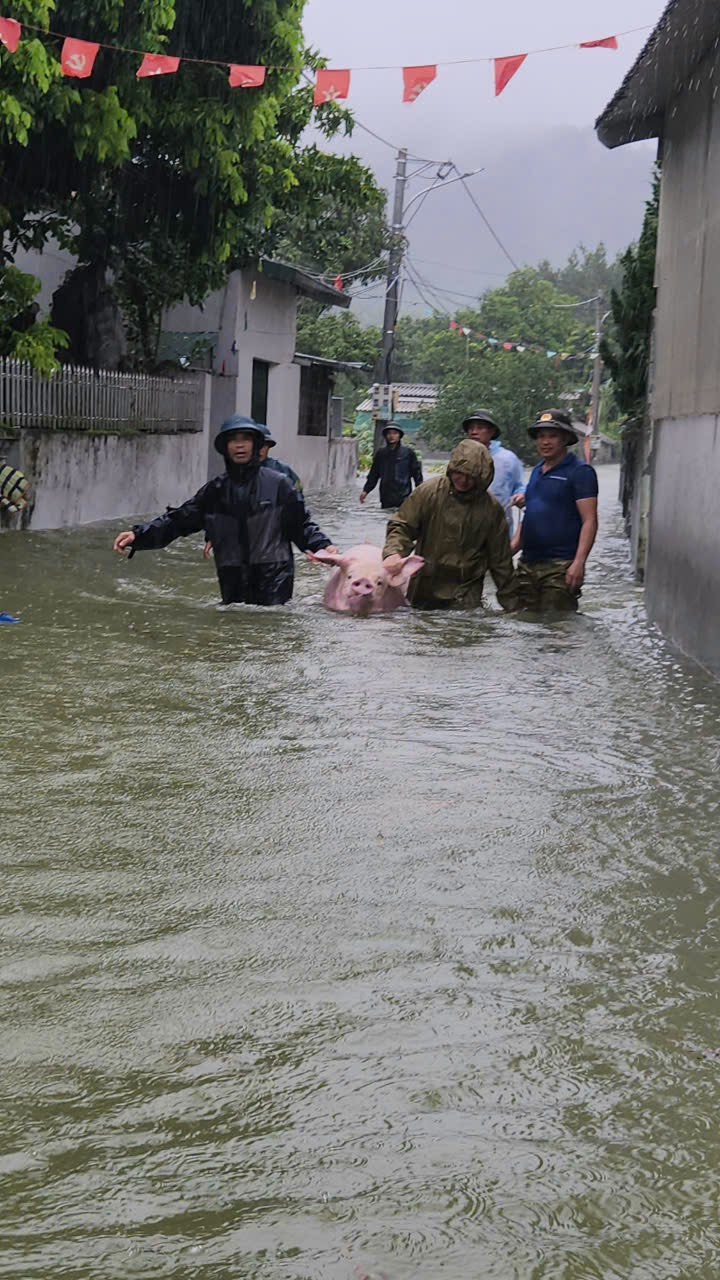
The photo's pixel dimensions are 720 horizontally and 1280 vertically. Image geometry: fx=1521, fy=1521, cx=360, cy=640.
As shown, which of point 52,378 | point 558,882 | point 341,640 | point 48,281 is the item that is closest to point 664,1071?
point 558,882

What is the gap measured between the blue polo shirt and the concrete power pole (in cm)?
2440

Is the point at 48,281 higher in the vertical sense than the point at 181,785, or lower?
higher

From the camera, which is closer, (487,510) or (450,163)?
(487,510)

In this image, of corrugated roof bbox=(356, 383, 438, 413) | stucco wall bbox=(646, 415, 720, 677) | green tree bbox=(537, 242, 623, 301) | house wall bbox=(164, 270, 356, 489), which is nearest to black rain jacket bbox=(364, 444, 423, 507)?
house wall bbox=(164, 270, 356, 489)

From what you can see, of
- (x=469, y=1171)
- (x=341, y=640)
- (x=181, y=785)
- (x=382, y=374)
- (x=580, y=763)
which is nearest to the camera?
(x=469, y=1171)

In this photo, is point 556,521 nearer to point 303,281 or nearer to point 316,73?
point 316,73

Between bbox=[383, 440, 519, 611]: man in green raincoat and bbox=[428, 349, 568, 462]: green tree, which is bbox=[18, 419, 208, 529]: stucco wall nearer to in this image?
bbox=[383, 440, 519, 611]: man in green raincoat

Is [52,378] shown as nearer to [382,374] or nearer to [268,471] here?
[268,471]

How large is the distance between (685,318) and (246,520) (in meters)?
3.55

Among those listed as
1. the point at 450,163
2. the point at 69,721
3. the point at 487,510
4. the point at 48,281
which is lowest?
the point at 69,721

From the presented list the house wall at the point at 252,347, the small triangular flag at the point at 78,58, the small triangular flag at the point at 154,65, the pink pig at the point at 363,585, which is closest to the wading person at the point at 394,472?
the house wall at the point at 252,347

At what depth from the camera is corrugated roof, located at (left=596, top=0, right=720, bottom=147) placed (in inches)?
371

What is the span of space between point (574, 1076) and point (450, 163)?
3589 centimetres

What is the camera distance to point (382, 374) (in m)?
35.4
